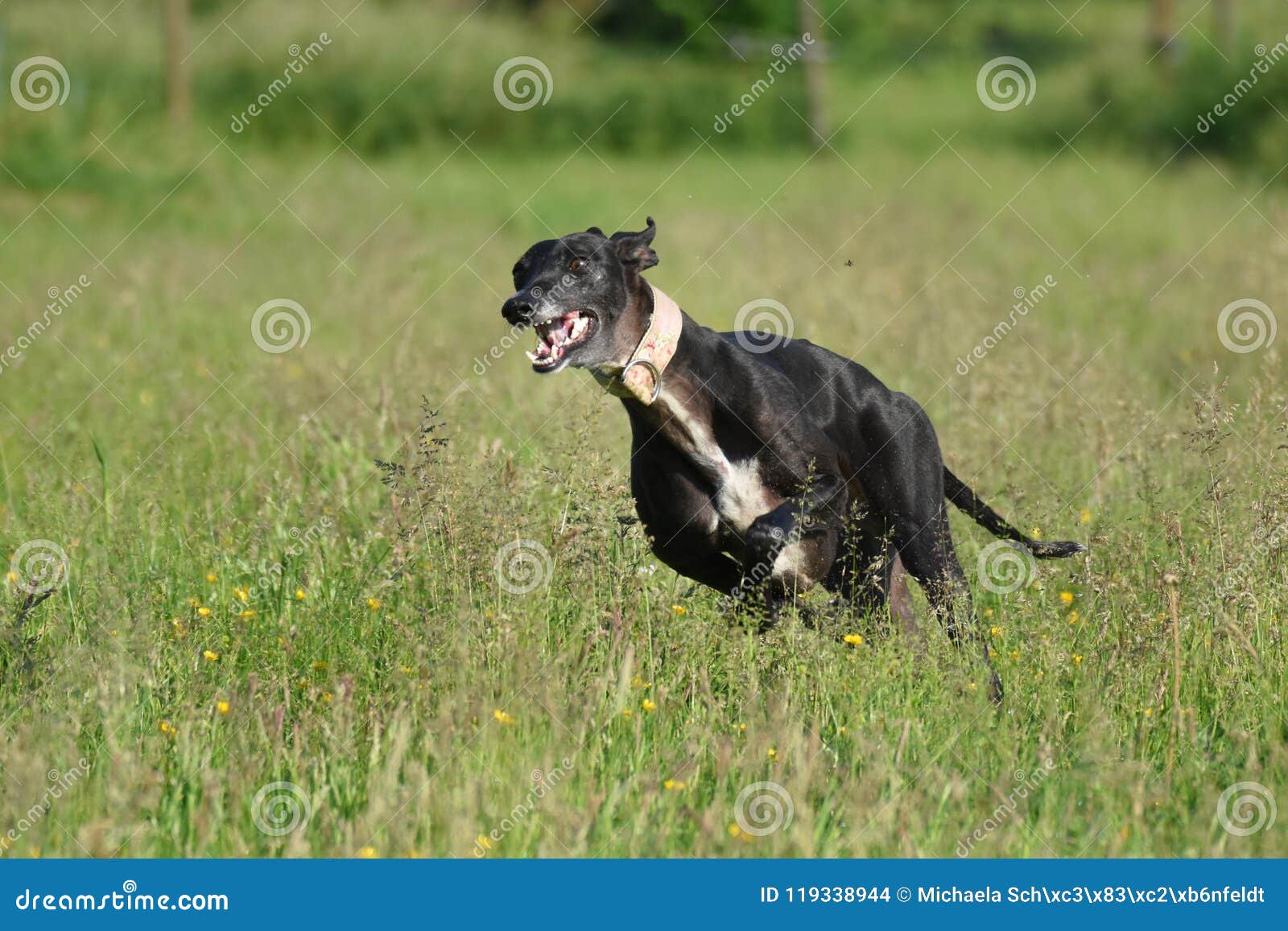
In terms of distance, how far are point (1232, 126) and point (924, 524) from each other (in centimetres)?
1875

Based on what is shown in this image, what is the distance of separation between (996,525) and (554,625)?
5.83 ft

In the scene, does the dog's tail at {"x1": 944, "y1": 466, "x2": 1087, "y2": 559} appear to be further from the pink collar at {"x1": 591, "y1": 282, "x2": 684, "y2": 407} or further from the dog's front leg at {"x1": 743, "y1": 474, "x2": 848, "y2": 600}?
the pink collar at {"x1": 591, "y1": 282, "x2": 684, "y2": 407}

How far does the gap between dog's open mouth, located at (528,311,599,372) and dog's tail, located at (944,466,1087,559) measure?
170 cm

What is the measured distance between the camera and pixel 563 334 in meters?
4.68

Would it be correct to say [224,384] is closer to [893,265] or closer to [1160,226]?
[893,265]

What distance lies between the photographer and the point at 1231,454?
20.6 ft

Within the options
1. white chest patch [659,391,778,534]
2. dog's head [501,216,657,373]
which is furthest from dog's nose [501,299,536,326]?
white chest patch [659,391,778,534]

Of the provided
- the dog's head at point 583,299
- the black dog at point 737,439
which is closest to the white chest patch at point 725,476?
the black dog at point 737,439

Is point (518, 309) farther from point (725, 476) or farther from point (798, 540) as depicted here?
point (798, 540)

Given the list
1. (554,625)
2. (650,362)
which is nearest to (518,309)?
(650,362)

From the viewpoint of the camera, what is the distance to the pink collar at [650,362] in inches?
186

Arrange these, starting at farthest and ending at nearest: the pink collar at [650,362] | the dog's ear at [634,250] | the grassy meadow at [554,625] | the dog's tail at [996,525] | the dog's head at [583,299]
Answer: the dog's tail at [996,525], the dog's ear at [634,250], the pink collar at [650,362], the dog's head at [583,299], the grassy meadow at [554,625]

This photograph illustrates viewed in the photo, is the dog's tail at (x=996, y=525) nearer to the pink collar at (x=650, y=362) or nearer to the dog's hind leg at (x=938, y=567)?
the dog's hind leg at (x=938, y=567)

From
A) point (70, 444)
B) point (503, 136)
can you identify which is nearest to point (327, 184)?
point (503, 136)
